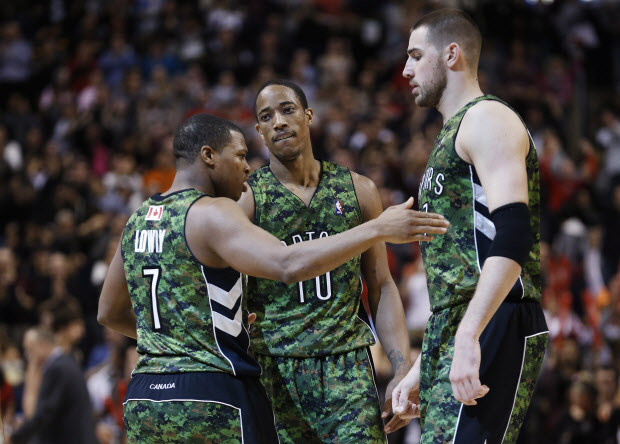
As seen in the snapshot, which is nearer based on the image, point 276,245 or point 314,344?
point 276,245

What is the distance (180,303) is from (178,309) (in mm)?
34

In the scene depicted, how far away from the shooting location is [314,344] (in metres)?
5.52

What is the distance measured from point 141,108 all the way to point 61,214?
9.02 feet

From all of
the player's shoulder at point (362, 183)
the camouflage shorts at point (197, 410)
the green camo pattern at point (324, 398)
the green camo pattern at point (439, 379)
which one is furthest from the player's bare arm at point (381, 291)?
the camouflage shorts at point (197, 410)

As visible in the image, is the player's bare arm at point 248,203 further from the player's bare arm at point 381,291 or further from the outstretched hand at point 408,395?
the outstretched hand at point 408,395

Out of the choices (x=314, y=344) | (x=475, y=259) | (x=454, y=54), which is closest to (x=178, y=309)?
(x=314, y=344)

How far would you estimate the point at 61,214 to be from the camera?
14.1m

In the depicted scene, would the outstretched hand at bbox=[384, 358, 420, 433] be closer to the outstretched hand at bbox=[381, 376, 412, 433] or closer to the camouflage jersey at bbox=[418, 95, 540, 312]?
the outstretched hand at bbox=[381, 376, 412, 433]

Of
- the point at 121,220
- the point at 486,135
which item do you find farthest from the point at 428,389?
the point at 121,220

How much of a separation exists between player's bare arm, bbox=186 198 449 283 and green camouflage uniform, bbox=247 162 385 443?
1.03 meters

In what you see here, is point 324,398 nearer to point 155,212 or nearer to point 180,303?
point 180,303

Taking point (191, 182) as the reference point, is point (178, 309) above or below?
below

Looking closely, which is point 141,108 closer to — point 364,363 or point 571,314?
point 571,314

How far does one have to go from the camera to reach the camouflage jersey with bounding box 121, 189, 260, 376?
4.69 metres
